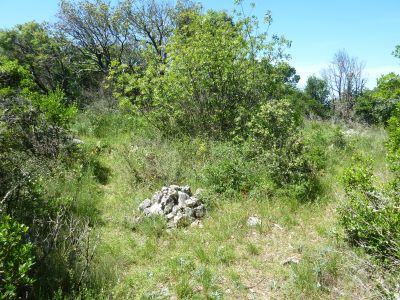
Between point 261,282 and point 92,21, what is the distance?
1713 cm

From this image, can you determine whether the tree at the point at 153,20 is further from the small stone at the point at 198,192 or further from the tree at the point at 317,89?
the tree at the point at 317,89

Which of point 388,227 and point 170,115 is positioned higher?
point 170,115

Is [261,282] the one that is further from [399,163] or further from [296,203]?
[399,163]

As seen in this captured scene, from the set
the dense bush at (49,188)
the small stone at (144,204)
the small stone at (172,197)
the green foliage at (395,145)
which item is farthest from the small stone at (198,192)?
the green foliage at (395,145)

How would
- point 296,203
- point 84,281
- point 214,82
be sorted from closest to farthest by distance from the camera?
point 84,281
point 296,203
point 214,82

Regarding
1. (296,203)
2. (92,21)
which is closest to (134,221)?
(296,203)

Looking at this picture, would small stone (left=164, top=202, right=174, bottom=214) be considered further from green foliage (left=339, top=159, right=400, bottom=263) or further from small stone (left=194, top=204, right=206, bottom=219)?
green foliage (left=339, top=159, right=400, bottom=263)

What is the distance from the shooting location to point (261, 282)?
4.25 meters

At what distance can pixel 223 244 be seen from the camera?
506cm

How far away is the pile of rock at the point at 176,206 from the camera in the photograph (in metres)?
5.68

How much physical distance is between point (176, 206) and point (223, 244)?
119 centimetres

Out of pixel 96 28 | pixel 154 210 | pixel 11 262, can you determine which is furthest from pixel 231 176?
pixel 96 28

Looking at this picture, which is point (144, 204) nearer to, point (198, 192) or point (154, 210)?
point (154, 210)

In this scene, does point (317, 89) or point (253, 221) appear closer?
point (253, 221)
